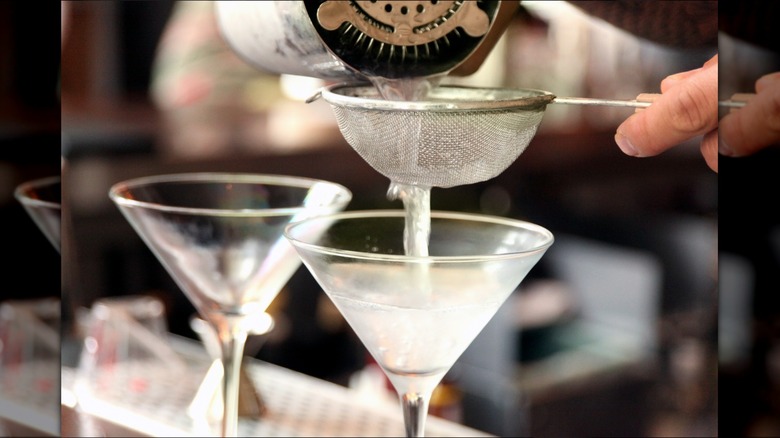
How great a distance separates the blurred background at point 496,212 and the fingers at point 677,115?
1291mm

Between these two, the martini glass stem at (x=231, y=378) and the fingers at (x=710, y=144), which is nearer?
the fingers at (x=710, y=144)

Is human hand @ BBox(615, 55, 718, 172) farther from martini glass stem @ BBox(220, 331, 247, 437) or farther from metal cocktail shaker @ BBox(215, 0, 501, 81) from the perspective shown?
martini glass stem @ BBox(220, 331, 247, 437)

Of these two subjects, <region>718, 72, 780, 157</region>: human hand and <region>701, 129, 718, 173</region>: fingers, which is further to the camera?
<region>701, 129, 718, 173</region>: fingers

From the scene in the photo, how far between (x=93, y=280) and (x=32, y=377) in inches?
63.2

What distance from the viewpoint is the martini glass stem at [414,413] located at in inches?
22.4

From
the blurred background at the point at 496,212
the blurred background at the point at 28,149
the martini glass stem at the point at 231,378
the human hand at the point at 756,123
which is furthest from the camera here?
the blurred background at the point at 496,212

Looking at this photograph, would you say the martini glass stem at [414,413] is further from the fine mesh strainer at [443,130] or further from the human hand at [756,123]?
the human hand at [756,123]

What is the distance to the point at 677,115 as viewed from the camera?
485 mm

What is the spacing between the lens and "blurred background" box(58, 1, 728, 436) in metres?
2.04

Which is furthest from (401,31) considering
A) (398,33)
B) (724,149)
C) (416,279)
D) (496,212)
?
(496,212)

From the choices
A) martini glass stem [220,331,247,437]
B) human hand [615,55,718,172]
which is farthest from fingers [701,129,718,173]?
martini glass stem [220,331,247,437]

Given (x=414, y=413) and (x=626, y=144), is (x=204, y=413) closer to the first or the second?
(x=414, y=413)

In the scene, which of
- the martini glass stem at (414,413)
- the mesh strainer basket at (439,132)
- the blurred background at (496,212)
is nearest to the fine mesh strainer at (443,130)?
the mesh strainer basket at (439,132)

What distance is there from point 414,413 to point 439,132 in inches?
6.7
